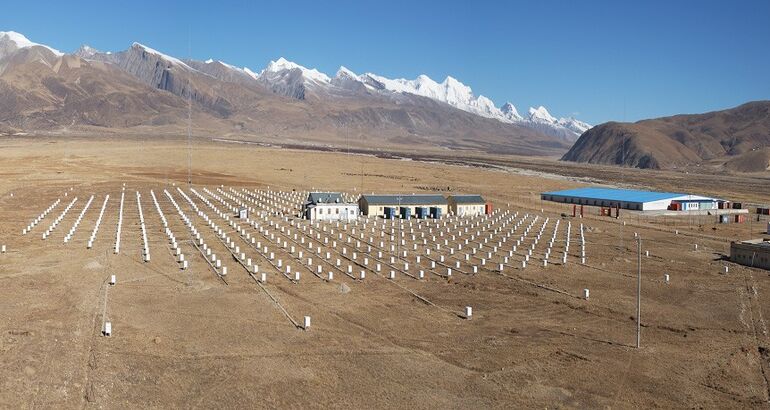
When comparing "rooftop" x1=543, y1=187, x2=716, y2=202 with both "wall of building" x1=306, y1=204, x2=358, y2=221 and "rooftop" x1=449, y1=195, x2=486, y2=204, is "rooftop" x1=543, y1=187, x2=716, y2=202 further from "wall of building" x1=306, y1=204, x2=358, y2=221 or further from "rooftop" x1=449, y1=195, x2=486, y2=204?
"wall of building" x1=306, y1=204, x2=358, y2=221

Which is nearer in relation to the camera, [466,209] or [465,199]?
[466,209]

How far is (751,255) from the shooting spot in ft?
156

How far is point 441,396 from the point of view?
22422 mm

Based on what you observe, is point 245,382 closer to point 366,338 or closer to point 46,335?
point 366,338

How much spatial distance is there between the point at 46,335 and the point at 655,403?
891 inches

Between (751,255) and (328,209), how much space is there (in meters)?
36.7

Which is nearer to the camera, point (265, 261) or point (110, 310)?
point (110, 310)

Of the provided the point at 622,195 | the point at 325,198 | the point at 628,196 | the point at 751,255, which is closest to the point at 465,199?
the point at 325,198

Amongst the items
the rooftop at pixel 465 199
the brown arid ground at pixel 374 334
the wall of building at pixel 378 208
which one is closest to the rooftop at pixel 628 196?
the rooftop at pixel 465 199

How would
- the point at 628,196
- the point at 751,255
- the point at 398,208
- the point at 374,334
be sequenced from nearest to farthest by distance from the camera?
the point at 374,334 < the point at 751,255 < the point at 398,208 < the point at 628,196

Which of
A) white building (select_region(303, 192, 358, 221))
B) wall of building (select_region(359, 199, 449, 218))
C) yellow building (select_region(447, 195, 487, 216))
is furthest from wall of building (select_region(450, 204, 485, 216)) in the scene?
white building (select_region(303, 192, 358, 221))

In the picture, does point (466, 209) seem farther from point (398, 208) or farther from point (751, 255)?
point (751, 255)

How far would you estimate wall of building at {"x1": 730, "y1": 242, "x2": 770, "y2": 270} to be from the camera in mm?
46312

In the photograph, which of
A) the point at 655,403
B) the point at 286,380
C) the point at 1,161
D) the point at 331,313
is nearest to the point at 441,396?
the point at 286,380
